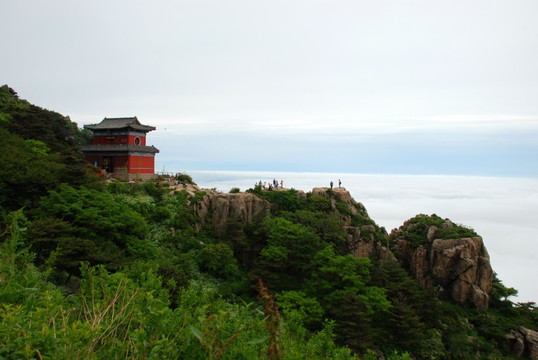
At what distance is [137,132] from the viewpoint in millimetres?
33250

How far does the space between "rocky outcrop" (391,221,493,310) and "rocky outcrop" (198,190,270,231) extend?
12442 mm

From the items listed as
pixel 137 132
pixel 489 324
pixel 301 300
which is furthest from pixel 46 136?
pixel 489 324

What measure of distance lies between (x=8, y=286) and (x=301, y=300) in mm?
14586

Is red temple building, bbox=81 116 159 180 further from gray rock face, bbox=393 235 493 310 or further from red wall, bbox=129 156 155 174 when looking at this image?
gray rock face, bbox=393 235 493 310

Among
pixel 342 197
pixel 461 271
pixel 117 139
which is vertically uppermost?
pixel 117 139

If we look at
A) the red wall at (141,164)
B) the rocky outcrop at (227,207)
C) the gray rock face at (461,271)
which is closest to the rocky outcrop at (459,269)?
the gray rock face at (461,271)

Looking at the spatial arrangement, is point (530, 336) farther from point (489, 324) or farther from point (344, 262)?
point (344, 262)

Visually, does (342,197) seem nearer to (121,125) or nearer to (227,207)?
(227,207)

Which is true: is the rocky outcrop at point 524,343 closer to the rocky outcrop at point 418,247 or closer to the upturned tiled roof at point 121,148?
the rocky outcrop at point 418,247

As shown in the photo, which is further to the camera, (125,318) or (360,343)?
(360,343)

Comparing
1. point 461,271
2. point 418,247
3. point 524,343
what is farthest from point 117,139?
point 524,343

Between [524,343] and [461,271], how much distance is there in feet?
16.8

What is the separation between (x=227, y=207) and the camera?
26.5 meters

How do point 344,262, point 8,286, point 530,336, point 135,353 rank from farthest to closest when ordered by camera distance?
point 530,336 < point 344,262 < point 8,286 < point 135,353
